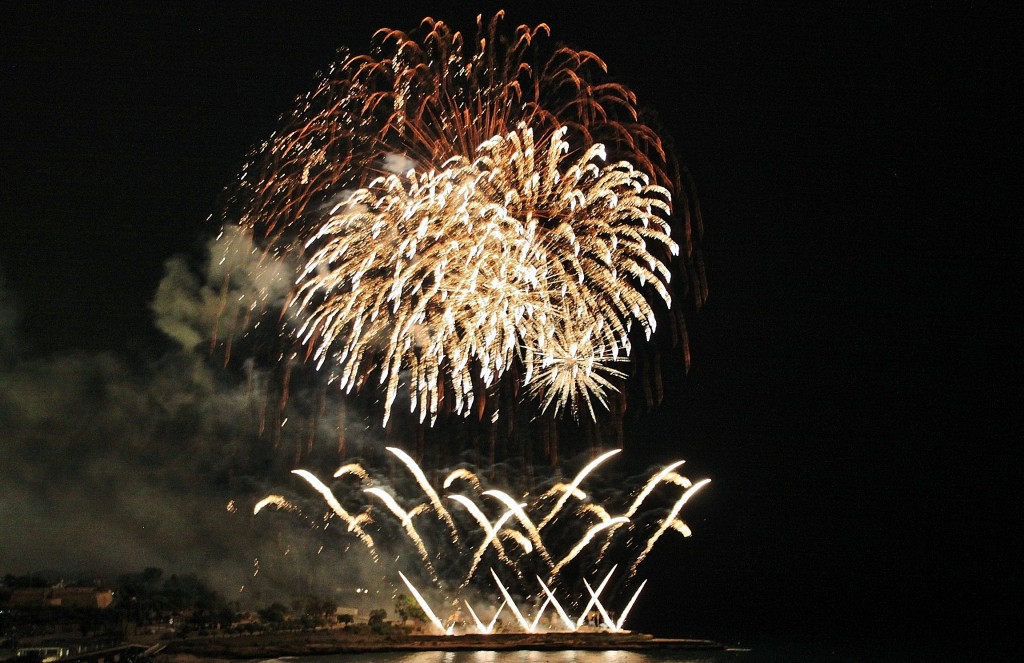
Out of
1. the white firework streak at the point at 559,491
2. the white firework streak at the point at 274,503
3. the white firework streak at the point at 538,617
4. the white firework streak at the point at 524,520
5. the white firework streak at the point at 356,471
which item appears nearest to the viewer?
the white firework streak at the point at 524,520

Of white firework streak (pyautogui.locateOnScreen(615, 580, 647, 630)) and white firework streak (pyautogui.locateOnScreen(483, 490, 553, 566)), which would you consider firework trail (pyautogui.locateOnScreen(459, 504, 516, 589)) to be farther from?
white firework streak (pyautogui.locateOnScreen(615, 580, 647, 630))

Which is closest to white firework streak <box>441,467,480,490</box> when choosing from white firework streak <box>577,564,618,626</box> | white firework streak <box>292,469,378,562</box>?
white firework streak <box>292,469,378,562</box>

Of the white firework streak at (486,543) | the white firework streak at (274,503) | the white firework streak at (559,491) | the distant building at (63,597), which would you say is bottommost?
the distant building at (63,597)

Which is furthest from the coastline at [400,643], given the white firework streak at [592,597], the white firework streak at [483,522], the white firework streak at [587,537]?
the white firework streak at [483,522]

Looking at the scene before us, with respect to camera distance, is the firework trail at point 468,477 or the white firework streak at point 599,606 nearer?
the firework trail at point 468,477

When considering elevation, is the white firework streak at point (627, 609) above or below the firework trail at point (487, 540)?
below

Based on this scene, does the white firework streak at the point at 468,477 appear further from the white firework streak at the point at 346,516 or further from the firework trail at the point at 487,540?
the white firework streak at the point at 346,516

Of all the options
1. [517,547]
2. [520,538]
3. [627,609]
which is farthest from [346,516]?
[627,609]
